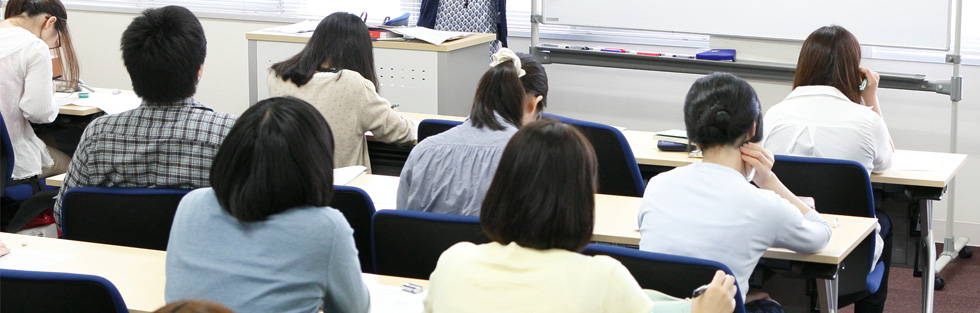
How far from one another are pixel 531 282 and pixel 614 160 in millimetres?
1801

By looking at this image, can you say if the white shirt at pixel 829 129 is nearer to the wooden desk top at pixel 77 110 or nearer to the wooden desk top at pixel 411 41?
the wooden desk top at pixel 411 41

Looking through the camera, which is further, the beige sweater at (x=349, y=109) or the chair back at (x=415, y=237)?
the beige sweater at (x=349, y=109)

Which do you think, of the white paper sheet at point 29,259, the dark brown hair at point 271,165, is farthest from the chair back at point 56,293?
the white paper sheet at point 29,259

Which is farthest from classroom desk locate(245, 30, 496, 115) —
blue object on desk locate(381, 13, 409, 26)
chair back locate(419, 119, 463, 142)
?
chair back locate(419, 119, 463, 142)

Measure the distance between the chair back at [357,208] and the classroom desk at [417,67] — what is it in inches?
87.3

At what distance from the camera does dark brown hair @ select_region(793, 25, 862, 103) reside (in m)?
3.27

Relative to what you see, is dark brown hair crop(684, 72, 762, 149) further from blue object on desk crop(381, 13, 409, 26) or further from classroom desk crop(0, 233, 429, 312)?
blue object on desk crop(381, 13, 409, 26)

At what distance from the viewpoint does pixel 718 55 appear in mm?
5113

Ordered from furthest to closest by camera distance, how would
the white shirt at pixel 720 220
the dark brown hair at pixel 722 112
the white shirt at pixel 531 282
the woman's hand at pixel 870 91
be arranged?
the woman's hand at pixel 870 91 → the dark brown hair at pixel 722 112 → the white shirt at pixel 720 220 → the white shirt at pixel 531 282

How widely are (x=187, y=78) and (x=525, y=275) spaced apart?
4.80 ft

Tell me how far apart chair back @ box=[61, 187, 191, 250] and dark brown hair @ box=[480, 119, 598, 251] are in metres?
1.14

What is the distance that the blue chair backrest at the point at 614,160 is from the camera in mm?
3275

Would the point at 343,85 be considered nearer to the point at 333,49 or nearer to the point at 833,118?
the point at 333,49

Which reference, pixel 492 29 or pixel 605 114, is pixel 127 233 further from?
pixel 605 114
